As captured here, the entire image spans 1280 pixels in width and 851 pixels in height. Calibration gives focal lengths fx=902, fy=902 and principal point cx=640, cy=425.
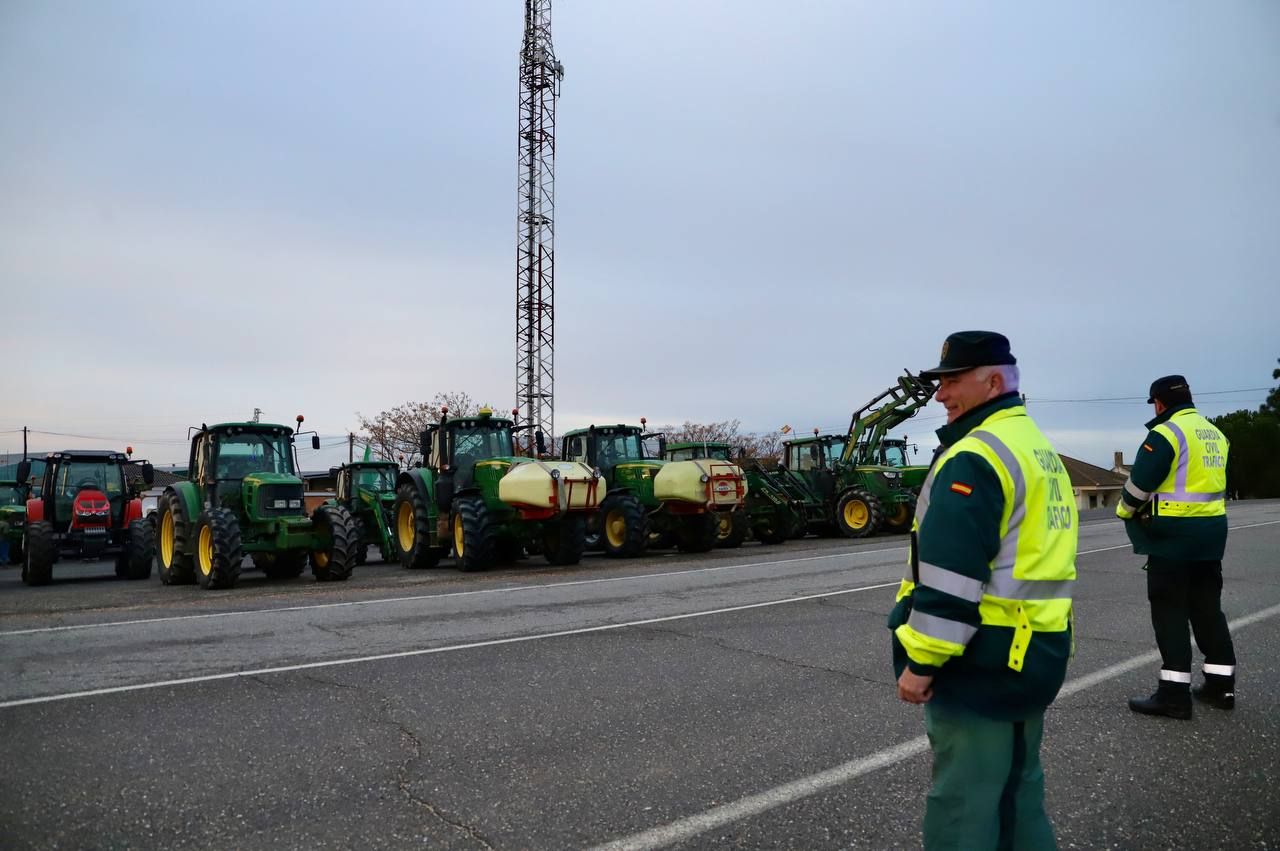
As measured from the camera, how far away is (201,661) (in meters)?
7.20

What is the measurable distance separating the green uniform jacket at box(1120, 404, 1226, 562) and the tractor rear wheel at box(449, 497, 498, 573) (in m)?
11.2

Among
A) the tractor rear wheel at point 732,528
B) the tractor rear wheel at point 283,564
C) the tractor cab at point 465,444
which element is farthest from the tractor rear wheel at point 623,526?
the tractor rear wheel at point 283,564

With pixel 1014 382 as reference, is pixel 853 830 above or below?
below

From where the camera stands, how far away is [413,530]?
55.9 ft

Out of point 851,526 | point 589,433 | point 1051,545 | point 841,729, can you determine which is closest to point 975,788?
point 1051,545

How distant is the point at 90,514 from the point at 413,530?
6.51 meters

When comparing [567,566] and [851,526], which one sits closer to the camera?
[567,566]

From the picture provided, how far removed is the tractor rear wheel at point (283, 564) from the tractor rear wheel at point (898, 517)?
14.6 m

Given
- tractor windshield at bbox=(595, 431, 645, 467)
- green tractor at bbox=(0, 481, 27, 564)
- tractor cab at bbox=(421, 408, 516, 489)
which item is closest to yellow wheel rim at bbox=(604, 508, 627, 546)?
tractor windshield at bbox=(595, 431, 645, 467)

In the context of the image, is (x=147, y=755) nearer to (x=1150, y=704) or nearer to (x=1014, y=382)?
(x=1014, y=382)

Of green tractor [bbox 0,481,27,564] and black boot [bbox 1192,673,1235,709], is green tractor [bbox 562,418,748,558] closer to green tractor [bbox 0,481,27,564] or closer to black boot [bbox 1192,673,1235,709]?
green tractor [bbox 0,481,27,564]

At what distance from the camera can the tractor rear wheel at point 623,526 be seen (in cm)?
1778

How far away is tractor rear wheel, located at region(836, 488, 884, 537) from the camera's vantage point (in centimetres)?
2250

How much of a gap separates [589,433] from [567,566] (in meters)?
4.13
